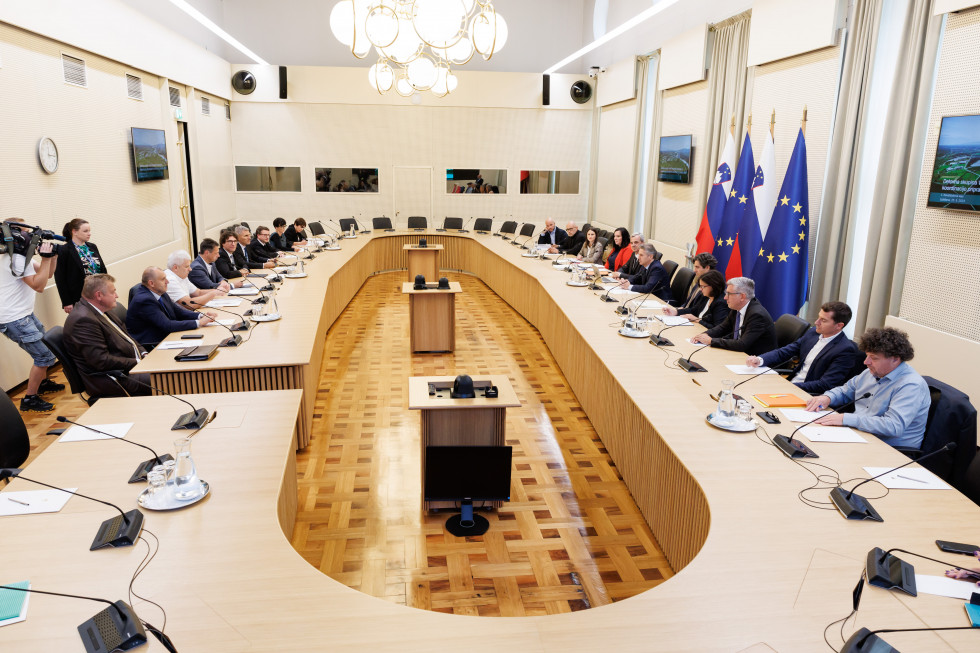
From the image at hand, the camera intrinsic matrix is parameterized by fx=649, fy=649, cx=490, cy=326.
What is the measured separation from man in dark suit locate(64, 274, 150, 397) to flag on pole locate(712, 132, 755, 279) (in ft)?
18.3

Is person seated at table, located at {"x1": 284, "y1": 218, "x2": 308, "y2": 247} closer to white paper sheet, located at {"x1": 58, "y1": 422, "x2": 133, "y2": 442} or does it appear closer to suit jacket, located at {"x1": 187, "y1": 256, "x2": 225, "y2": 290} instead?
suit jacket, located at {"x1": 187, "y1": 256, "x2": 225, "y2": 290}

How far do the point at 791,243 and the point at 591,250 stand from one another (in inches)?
145

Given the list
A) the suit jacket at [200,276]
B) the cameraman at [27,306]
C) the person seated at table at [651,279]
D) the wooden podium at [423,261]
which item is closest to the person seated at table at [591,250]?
the person seated at table at [651,279]

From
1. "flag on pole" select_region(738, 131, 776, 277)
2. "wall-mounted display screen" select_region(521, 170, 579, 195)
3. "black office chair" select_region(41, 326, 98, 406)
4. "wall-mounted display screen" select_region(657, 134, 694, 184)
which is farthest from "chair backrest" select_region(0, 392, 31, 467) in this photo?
"wall-mounted display screen" select_region(521, 170, 579, 195)

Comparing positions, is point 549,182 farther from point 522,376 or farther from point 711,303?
point 711,303

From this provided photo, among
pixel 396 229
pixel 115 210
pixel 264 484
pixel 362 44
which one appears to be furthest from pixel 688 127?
pixel 264 484

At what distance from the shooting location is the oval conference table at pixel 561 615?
1.86 metres

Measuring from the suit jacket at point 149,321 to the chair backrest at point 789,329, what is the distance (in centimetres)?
445

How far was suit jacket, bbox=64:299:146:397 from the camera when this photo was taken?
4.10 meters

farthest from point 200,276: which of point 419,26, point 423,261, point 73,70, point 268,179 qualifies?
point 268,179

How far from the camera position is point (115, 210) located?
7.20 m

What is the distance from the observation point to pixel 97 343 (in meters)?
4.15

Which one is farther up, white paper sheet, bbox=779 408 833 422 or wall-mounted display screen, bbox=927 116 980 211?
wall-mounted display screen, bbox=927 116 980 211

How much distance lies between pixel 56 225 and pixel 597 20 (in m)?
10.1
